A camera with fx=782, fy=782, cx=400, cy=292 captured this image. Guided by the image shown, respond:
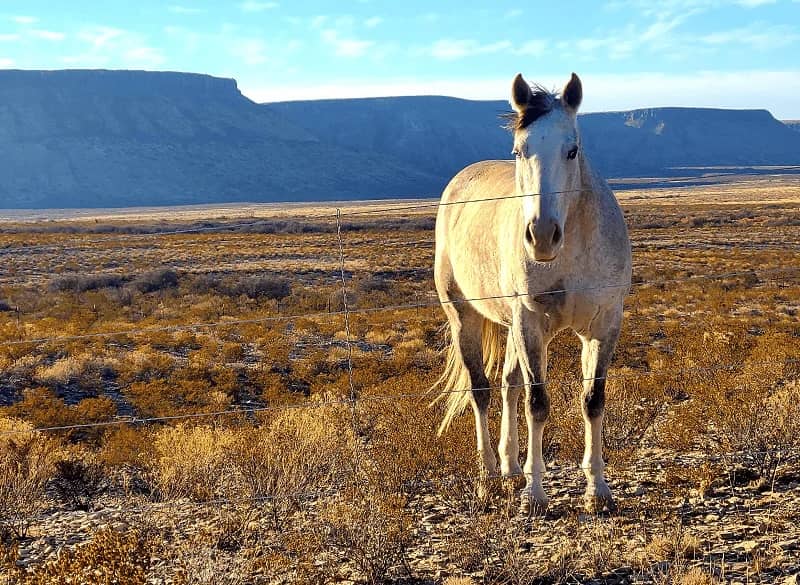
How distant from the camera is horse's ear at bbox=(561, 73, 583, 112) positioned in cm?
438

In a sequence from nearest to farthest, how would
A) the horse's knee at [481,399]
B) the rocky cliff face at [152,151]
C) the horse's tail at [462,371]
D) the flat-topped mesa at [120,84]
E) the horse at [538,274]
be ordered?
the horse at [538,274] → the horse's knee at [481,399] → the horse's tail at [462,371] → the rocky cliff face at [152,151] → the flat-topped mesa at [120,84]

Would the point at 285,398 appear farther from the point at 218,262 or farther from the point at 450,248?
the point at 218,262

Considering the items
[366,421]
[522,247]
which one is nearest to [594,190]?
[522,247]

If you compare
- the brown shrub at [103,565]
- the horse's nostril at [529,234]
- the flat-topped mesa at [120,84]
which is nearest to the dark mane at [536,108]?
the horse's nostril at [529,234]

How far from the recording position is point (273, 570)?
4.06 meters

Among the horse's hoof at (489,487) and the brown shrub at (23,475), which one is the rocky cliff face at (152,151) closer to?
the brown shrub at (23,475)

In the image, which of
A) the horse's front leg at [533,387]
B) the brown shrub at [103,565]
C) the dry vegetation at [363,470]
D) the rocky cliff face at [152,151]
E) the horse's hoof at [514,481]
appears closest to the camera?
the brown shrub at [103,565]

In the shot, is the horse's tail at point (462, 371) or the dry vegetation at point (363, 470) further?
the horse's tail at point (462, 371)

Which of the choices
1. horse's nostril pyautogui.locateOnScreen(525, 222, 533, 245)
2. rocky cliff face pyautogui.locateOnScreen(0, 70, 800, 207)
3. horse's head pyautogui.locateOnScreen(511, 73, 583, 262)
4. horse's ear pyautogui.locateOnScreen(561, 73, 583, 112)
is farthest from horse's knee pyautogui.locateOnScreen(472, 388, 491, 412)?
rocky cliff face pyautogui.locateOnScreen(0, 70, 800, 207)

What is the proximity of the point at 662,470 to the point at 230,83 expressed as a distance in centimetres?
18865

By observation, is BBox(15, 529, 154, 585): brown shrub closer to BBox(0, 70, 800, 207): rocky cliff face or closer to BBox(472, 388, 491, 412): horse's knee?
BBox(472, 388, 491, 412): horse's knee

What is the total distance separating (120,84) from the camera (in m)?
170

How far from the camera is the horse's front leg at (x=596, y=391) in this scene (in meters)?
4.84

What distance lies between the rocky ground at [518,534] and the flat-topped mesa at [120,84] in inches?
6755
